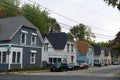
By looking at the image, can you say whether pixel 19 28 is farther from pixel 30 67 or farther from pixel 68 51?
pixel 68 51

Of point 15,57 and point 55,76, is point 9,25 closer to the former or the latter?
point 15,57

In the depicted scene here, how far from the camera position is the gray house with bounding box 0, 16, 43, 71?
53.2m

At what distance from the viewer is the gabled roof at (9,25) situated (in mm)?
54112

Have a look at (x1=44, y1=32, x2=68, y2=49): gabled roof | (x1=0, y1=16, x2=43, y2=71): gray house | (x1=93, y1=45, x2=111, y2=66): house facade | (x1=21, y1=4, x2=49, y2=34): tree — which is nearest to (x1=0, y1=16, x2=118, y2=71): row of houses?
(x1=0, y1=16, x2=43, y2=71): gray house

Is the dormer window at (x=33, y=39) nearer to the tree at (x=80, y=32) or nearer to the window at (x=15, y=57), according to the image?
the window at (x=15, y=57)

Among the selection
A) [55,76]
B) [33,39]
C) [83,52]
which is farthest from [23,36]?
[83,52]

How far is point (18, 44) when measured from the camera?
5500cm

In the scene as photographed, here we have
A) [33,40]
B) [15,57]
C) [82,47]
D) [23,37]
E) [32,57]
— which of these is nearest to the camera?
[15,57]

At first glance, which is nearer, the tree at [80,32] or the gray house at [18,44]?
the gray house at [18,44]

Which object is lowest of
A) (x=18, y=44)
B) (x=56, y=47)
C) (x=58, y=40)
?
(x=18, y=44)

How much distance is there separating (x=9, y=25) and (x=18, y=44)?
381cm

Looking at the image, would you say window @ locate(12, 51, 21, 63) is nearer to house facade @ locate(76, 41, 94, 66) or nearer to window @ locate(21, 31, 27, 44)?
window @ locate(21, 31, 27, 44)

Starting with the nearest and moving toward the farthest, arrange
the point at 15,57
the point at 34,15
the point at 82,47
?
1. the point at 15,57
2. the point at 34,15
3. the point at 82,47

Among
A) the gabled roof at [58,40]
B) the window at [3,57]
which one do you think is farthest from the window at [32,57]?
the gabled roof at [58,40]
